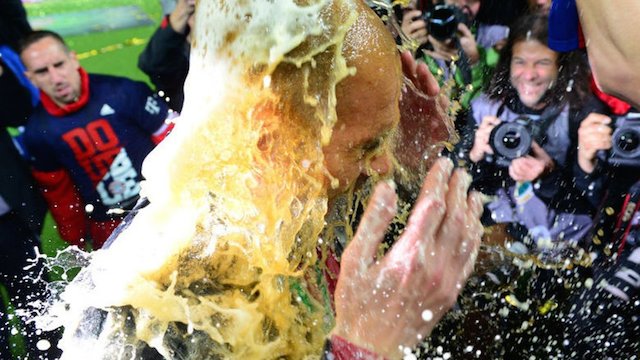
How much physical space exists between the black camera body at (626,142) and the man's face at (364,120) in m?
1.35

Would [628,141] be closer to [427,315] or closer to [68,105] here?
[427,315]

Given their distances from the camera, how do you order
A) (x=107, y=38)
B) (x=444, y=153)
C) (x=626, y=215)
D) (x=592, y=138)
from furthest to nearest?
(x=107, y=38)
(x=592, y=138)
(x=626, y=215)
(x=444, y=153)

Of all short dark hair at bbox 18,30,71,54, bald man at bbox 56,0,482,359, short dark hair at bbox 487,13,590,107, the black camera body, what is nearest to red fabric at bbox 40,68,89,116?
short dark hair at bbox 18,30,71,54

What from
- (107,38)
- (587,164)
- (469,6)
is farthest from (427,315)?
(107,38)

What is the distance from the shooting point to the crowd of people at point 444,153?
130 cm

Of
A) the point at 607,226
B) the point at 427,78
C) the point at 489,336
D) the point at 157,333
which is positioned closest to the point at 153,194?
the point at 157,333

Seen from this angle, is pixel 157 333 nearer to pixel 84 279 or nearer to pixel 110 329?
pixel 110 329

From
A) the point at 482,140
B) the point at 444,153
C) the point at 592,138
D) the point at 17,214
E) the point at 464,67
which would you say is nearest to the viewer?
the point at 444,153

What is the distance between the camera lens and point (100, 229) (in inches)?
147

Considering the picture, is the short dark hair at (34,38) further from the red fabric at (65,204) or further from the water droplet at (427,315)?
the water droplet at (427,315)

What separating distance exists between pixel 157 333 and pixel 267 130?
18.9 inches

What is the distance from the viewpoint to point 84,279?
1499mm

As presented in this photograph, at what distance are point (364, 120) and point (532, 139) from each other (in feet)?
4.96

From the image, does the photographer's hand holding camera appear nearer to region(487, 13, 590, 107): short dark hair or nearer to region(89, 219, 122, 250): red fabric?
region(487, 13, 590, 107): short dark hair
